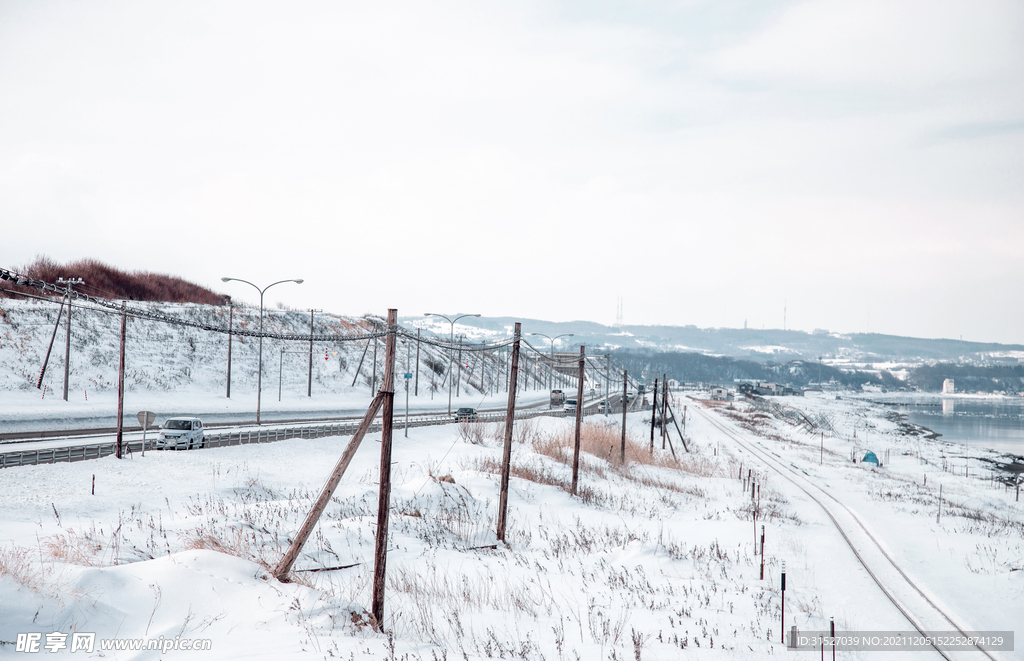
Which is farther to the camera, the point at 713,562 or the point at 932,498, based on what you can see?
the point at 932,498

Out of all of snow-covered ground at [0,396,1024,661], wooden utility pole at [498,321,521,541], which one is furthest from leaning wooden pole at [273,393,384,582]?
wooden utility pole at [498,321,521,541]

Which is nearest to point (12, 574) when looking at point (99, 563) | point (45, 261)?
point (99, 563)

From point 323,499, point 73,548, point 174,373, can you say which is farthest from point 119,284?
point 323,499

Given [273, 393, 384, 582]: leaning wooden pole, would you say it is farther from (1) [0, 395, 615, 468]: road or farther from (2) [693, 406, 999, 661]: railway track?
(1) [0, 395, 615, 468]: road

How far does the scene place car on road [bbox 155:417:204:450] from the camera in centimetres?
2991

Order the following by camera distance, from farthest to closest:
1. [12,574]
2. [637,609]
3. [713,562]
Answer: [713,562], [637,609], [12,574]

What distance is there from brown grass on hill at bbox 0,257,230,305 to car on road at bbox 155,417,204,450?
142ft

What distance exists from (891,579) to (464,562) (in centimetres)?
1165

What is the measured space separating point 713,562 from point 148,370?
59168mm

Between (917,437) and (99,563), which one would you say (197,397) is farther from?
(917,437)

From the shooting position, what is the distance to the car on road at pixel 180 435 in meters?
29.9

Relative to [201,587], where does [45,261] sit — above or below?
above

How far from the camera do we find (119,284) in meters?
75.4

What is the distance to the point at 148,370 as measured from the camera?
5859 cm
